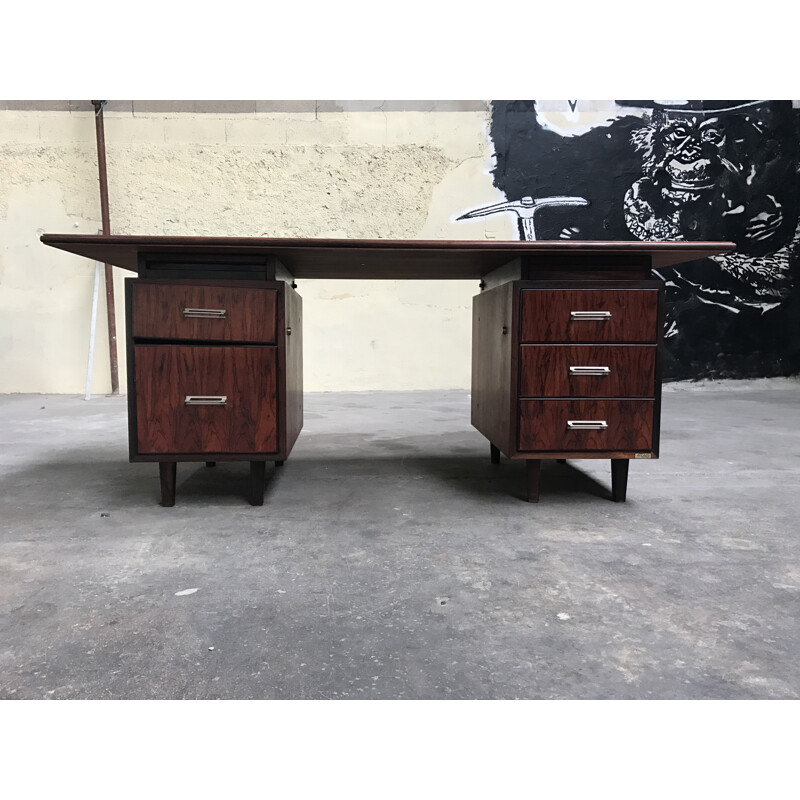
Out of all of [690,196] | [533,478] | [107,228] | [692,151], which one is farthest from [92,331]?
[692,151]

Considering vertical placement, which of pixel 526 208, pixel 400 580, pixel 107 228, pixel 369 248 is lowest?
pixel 400 580

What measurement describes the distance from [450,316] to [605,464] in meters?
2.68

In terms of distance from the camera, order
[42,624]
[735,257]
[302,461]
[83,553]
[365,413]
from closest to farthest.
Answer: [42,624] → [83,553] → [302,461] → [365,413] → [735,257]

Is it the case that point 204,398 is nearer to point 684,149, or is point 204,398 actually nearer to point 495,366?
point 495,366

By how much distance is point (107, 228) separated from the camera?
15.6 feet

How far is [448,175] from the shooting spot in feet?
16.1

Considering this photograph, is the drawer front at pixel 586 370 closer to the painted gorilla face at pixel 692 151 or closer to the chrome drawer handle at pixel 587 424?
the chrome drawer handle at pixel 587 424

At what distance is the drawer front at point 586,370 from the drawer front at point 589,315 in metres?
0.03

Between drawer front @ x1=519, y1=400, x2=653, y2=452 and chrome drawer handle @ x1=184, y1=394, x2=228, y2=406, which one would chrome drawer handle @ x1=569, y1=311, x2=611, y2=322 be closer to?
drawer front @ x1=519, y1=400, x2=653, y2=452

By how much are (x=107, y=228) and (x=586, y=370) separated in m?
4.20

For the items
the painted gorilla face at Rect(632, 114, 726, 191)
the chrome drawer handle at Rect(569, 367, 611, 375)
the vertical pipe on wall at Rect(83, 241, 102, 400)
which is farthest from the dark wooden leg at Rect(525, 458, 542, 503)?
the painted gorilla face at Rect(632, 114, 726, 191)

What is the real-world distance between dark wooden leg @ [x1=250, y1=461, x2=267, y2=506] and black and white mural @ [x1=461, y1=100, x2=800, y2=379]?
3595 mm

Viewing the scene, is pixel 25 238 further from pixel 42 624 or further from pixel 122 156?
pixel 42 624

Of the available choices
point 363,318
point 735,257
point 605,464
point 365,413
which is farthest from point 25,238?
point 735,257
